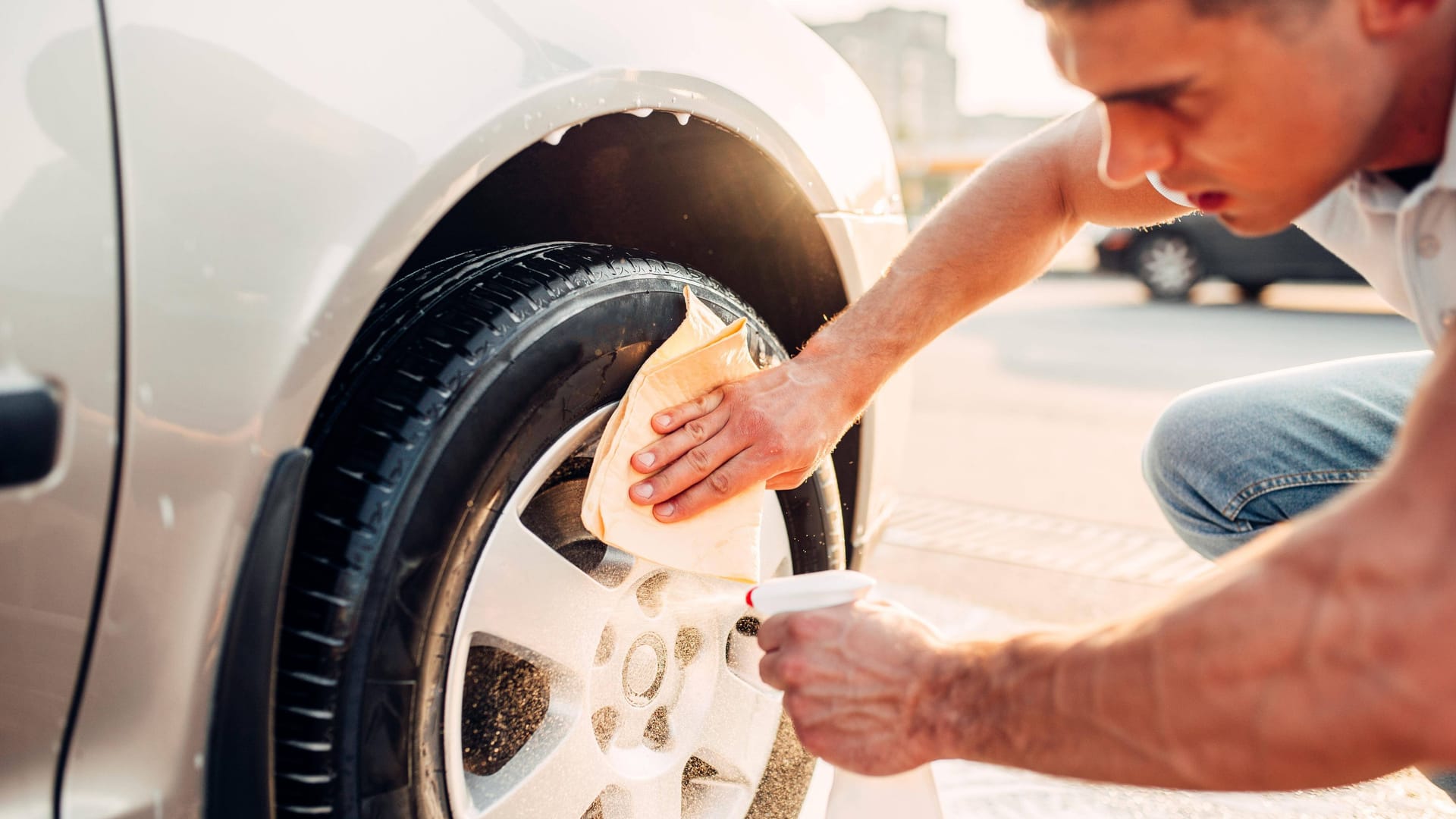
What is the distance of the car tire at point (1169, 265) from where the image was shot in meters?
9.32

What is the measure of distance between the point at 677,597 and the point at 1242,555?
733mm

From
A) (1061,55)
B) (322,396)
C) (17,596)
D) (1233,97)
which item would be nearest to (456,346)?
(322,396)

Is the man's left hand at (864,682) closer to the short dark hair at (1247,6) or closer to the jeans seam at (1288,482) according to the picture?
the short dark hair at (1247,6)

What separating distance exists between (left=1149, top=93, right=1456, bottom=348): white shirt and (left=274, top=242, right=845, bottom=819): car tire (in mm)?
703

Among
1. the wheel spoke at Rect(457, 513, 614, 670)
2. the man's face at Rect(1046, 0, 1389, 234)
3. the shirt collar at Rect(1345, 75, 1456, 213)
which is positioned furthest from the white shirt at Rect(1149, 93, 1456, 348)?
the wheel spoke at Rect(457, 513, 614, 670)

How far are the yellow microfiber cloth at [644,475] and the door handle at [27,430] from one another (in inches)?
21.2

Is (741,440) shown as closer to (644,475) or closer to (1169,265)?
(644,475)

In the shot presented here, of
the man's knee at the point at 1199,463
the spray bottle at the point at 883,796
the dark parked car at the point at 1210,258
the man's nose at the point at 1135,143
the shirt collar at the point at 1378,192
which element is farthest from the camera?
the dark parked car at the point at 1210,258

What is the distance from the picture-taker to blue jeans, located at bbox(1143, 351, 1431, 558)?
5.35 feet

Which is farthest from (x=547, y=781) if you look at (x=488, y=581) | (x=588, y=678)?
(x=488, y=581)

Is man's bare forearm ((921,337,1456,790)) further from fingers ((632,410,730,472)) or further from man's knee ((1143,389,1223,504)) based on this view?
man's knee ((1143,389,1223,504))

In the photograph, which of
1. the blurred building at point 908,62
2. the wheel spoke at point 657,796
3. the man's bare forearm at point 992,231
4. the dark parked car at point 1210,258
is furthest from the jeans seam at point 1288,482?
the blurred building at point 908,62

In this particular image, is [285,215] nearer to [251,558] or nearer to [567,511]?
[251,558]

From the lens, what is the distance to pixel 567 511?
1312mm
